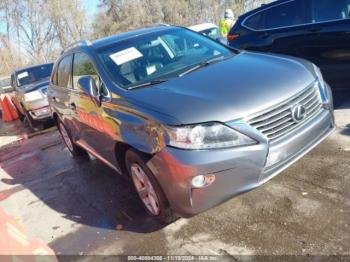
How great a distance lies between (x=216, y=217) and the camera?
3.86 m

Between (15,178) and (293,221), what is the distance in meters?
4.52

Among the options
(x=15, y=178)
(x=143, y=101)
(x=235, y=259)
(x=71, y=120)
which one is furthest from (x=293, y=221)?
(x=15, y=178)

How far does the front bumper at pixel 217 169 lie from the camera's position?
3.09 m

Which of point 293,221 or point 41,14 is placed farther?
point 41,14

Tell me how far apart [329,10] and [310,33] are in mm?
396

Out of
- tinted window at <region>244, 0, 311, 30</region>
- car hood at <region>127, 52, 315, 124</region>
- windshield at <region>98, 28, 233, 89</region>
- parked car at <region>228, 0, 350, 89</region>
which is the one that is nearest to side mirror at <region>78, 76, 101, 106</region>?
windshield at <region>98, 28, 233, 89</region>

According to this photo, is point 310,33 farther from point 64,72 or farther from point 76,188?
point 76,188

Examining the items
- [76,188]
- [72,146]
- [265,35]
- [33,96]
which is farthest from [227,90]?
[33,96]

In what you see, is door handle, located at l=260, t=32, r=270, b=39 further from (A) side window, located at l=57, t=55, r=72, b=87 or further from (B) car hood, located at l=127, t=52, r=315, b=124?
(A) side window, located at l=57, t=55, r=72, b=87

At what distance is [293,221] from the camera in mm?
3510

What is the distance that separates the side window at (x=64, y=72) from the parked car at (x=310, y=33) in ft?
9.53

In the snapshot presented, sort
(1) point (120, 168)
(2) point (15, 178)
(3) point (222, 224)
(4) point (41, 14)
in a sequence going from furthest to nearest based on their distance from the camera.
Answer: (4) point (41, 14) → (2) point (15, 178) → (1) point (120, 168) → (3) point (222, 224)

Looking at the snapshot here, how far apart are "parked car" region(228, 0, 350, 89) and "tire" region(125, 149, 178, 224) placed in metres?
3.38

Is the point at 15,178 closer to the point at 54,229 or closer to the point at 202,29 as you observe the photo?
the point at 54,229
